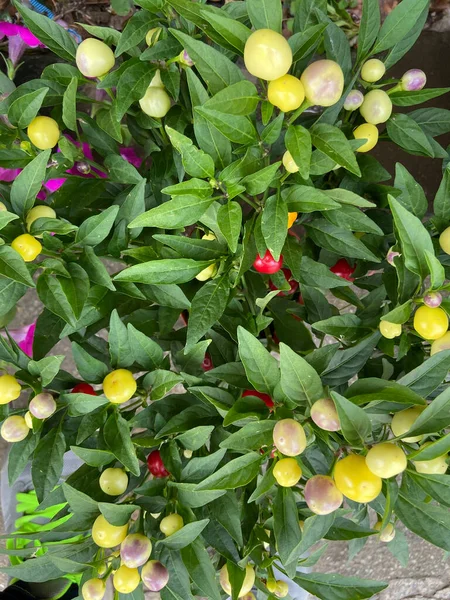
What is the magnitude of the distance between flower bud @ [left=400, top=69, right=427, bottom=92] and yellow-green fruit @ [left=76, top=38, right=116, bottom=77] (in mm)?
313

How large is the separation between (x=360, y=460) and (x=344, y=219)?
26 cm

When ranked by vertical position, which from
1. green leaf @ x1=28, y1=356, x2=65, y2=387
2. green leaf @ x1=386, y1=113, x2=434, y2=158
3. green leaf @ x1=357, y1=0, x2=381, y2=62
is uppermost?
green leaf @ x1=357, y1=0, x2=381, y2=62

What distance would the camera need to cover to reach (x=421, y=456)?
42 centimetres

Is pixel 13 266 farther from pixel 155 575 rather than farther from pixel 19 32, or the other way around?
pixel 19 32

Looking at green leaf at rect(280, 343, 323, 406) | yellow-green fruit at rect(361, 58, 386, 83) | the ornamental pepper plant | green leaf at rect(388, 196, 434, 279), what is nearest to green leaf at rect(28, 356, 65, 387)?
the ornamental pepper plant

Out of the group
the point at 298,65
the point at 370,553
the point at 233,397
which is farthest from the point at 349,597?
the point at 370,553

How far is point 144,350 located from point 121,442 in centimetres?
10

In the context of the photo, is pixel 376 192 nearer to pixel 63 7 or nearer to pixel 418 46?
pixel 418 46

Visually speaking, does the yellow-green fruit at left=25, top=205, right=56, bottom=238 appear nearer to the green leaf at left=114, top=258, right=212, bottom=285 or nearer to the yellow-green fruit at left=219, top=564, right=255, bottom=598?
the green leaf at left=114, top=258, right=212, bottom=285

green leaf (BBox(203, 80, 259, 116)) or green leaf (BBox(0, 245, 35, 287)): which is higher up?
green leaf (BBox(203, 80, 259, 116))

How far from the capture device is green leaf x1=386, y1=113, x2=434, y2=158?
0.62 m

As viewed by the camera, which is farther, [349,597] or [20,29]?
[20,29]

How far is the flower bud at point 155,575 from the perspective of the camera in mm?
507

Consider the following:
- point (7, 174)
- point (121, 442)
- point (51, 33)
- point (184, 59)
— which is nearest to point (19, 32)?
point (7, 174)
